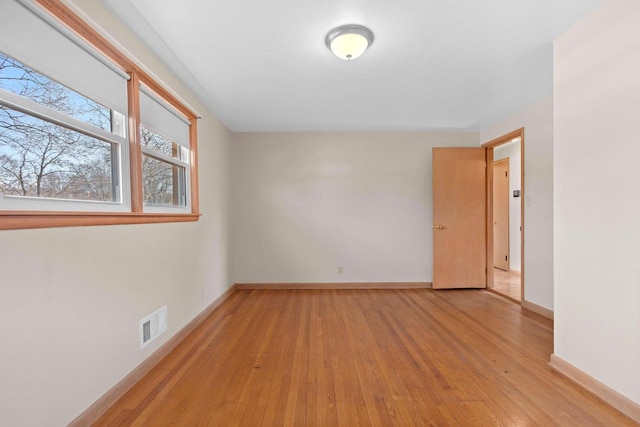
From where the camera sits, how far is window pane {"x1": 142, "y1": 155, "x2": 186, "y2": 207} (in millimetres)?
2205

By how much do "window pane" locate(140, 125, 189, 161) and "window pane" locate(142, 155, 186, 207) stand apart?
3.9 inches

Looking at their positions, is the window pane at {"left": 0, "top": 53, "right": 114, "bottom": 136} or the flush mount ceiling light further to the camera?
the flush mount ceiling light

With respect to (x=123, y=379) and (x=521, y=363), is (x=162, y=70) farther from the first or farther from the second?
(x=521, y=363)

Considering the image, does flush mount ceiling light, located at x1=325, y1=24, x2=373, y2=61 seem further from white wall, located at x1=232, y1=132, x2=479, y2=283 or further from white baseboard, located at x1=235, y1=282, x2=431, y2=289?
white baseboard, located at x1=235, y1=282, x2=431, y2=289

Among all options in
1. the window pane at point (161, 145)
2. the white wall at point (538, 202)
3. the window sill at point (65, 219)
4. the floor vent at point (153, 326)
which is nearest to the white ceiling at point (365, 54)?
the white wall at point (538, 202)

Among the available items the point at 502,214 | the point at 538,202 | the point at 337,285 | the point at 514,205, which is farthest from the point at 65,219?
the point at 502,214

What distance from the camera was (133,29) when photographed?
1.91 metres

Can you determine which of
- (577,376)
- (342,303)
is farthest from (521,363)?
(342,303)

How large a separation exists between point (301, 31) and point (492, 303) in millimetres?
3860

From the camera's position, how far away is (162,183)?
2461mm

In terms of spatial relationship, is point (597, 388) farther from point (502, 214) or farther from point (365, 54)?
point (502, 214)

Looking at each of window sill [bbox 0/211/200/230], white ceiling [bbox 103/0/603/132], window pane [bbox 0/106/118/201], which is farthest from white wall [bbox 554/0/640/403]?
window pane [bbox 0/106/118/201]

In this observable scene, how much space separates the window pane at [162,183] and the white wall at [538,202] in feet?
13.6

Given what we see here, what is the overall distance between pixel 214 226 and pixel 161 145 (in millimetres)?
1360
